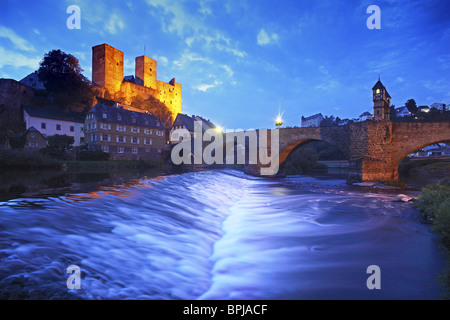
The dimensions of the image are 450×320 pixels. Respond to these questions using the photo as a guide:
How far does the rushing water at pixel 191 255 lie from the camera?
2.72 meters

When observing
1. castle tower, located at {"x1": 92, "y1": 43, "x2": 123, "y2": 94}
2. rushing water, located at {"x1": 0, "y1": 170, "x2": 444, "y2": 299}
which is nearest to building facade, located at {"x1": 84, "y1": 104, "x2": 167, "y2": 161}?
castle tower, located at {"x1": 92, "y1": 43, "x2": 123, "y2": 94}

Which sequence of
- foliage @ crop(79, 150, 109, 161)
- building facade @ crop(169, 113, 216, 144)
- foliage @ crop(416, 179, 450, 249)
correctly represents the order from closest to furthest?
1. foliage @ crop(416, 179, 450, 249)
2. foliage @ crop(79, 150, 109, 161)
3. building facade @ crop(169, 113, 216, 144)

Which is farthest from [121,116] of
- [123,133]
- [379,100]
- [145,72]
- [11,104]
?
[379,100]

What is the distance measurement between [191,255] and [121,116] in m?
40.8

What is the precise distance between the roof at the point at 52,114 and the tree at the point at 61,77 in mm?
3284

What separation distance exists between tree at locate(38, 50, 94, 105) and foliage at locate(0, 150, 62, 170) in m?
28.2

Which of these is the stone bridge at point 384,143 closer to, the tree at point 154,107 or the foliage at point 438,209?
the foliage at point 438,209

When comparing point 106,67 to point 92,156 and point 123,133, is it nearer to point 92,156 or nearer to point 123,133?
point 123,133

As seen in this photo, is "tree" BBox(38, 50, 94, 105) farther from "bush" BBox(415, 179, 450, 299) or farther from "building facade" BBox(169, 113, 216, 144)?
"bush" BBox(415, 179, 450, 299)

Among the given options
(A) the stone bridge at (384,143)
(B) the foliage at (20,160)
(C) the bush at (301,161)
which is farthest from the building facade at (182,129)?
(A) the stone bridge at (384,143)

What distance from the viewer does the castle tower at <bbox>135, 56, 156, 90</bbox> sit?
216 ft
